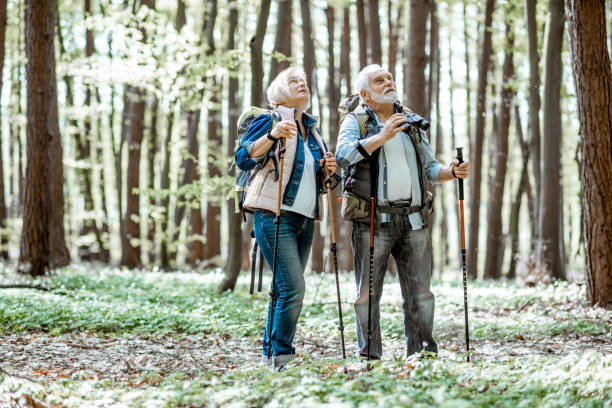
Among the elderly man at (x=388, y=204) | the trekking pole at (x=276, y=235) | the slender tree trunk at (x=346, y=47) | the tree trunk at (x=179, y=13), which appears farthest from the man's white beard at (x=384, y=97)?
the slender tree trunk at (x=346, y=47)

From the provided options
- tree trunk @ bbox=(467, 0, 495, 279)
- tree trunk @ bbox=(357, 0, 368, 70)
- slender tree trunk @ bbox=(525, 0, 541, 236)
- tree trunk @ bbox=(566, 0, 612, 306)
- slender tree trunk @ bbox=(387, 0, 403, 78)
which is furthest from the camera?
slender tree trunk @ bbox=(387, 0, 403, 78)

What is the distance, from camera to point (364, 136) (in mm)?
4980

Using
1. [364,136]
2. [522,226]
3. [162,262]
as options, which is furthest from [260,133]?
[522,226]

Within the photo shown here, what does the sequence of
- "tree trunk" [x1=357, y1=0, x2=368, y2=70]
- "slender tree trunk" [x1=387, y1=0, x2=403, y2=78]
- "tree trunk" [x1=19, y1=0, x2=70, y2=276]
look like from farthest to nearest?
"slender tree trunk" [x1=387, y1=0, x2=403, y2=78] < "tree trunk" [x1=357, y1=0, x2=368, y2=70] < "tree trunk" [x1=19, y1=0, x2=70, y2=276]

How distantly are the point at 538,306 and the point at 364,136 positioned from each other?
16.9 feet

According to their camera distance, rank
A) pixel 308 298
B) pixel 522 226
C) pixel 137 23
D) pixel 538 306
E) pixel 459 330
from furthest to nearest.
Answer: pixel 522 226 → pixel 137 23 → pixel 308 298 → pixel 538 306 → pixel 459 330

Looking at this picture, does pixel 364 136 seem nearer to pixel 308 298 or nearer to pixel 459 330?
pixel 459 330

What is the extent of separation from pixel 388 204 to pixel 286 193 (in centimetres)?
81

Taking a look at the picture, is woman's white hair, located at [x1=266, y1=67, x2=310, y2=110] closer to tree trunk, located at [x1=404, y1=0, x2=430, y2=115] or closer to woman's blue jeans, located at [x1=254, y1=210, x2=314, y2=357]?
woman's blue jeans, located at [x1=254, y1=210, x2=314, y2=357]

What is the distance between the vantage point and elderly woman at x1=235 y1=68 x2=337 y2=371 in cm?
476

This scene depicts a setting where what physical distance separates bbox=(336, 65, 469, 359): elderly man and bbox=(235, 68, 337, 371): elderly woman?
0.95 ft

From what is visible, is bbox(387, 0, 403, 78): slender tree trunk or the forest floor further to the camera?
bbox(387, 0, 403, 78): slender tree trunk

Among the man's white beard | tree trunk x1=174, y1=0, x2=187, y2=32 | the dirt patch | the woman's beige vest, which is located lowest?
the dirt patch

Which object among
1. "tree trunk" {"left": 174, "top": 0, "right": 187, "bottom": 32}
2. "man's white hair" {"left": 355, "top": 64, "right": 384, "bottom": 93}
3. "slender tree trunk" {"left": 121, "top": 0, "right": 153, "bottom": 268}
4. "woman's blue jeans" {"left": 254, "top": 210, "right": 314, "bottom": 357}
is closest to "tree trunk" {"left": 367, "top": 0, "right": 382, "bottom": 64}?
"tree trunk" {"left": 174, "top": 0, "right": 187, "bottom": 32}
